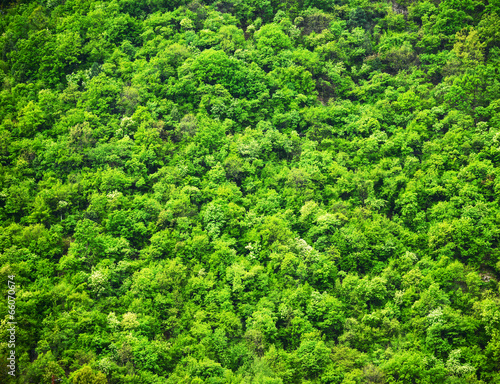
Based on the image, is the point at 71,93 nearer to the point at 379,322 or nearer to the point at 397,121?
the point at 397,121

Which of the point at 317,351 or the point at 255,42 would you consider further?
the point at 255,42

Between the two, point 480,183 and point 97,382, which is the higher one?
point 480,183

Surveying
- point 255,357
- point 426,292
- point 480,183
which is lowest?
point 255,357

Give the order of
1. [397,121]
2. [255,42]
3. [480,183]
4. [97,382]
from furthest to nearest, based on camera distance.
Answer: [255,42], [397,121], [480,183], [97,382]

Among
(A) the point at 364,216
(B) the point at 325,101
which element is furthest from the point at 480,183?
(B) the point at 325,101

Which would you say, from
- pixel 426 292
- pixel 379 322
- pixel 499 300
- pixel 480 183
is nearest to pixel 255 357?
pixel 379 322

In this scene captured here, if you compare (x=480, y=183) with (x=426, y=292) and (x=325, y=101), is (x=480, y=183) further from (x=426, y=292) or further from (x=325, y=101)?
(x=325, y=101)

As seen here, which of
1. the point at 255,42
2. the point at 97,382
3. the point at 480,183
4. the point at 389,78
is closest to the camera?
the point at 97,382
